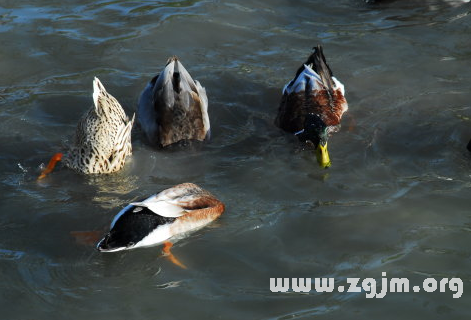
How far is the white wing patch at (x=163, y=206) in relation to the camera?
5637 millimetres

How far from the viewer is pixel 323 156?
7.18 meters

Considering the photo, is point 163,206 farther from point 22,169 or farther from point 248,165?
point 22,169

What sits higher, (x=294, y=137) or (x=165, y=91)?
(x=165, y=91)

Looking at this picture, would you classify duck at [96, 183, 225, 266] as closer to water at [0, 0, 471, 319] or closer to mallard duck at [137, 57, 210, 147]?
water at [0, 0, 471, 319]

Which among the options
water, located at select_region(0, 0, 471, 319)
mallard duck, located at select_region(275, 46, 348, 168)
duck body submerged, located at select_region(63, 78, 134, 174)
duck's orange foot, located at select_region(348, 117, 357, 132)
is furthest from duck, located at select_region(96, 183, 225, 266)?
duck's orange foot, located at select_region(348, 117, 357, 132)

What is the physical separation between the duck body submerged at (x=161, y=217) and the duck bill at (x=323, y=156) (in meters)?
1.31

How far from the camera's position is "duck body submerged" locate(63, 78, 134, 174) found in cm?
712

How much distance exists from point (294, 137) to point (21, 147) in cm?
271

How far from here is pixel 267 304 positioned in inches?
203

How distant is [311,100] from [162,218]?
10.2 feet

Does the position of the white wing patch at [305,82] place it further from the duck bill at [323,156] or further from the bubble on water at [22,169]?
the bubble on water at [22,169]

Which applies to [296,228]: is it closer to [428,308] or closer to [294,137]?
[428,308]

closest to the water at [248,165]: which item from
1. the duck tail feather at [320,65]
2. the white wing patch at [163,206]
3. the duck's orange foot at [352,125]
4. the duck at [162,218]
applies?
the duck's orange foot at [352,125]

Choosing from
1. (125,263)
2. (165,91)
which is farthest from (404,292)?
(165,91)
